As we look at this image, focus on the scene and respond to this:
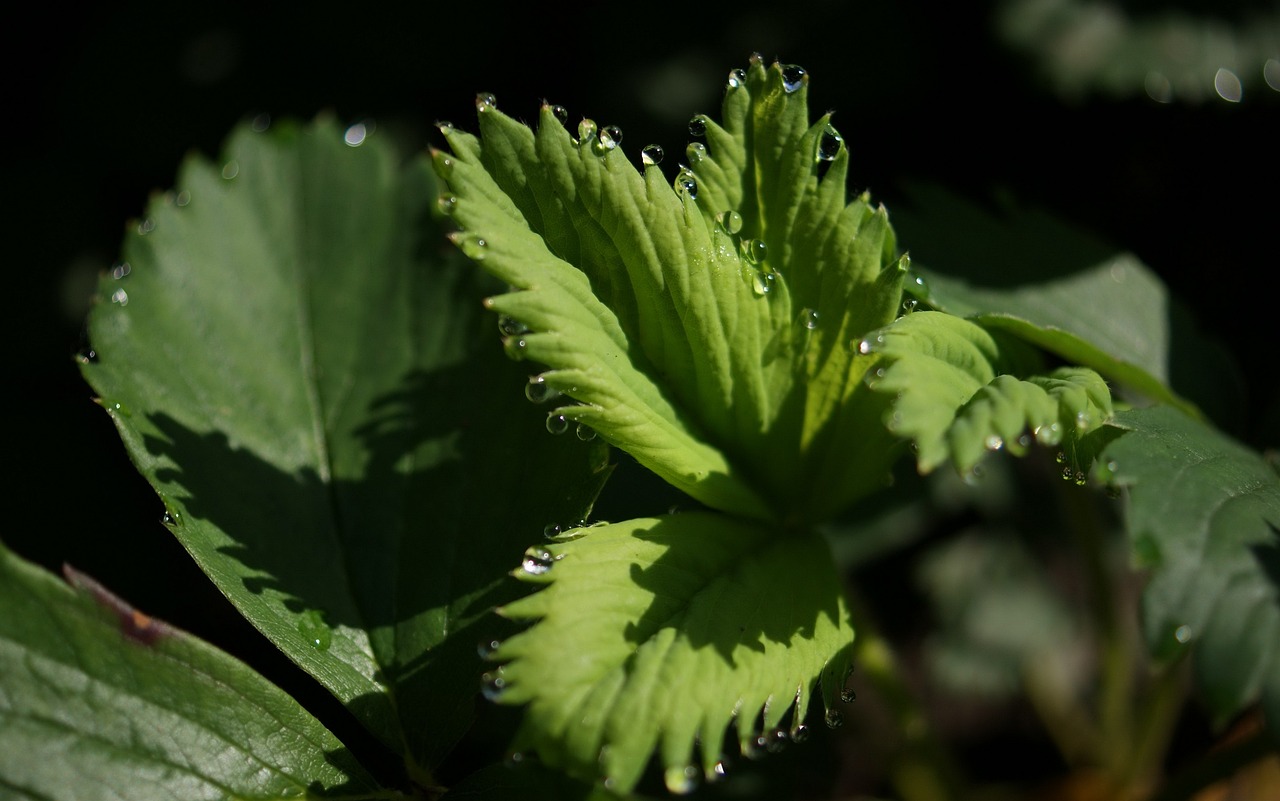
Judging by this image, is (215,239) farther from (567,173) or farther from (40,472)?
(40,472)

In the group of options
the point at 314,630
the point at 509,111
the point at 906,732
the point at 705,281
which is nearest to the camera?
the point at 705,281

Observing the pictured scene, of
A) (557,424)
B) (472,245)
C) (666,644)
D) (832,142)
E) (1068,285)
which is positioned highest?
(472,245)

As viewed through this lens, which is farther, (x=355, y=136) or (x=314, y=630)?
(x=355, y=136)

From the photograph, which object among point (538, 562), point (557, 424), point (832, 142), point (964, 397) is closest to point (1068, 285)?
point (832, 142)

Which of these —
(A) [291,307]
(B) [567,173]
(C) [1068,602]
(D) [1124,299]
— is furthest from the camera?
(C) [1068,602]

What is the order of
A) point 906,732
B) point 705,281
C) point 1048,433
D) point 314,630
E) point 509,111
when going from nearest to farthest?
point 1048,433 → point 705,281 → point 314,630 → point 906,732 → point 509,111

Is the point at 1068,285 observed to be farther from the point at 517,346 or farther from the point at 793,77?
the point at 517,346

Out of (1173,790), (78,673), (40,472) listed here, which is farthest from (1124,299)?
(40,472)

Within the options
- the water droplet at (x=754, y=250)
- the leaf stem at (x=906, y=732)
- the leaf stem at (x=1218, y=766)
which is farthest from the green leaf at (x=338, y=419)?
the leaf stem at (x=1218, y=766)
